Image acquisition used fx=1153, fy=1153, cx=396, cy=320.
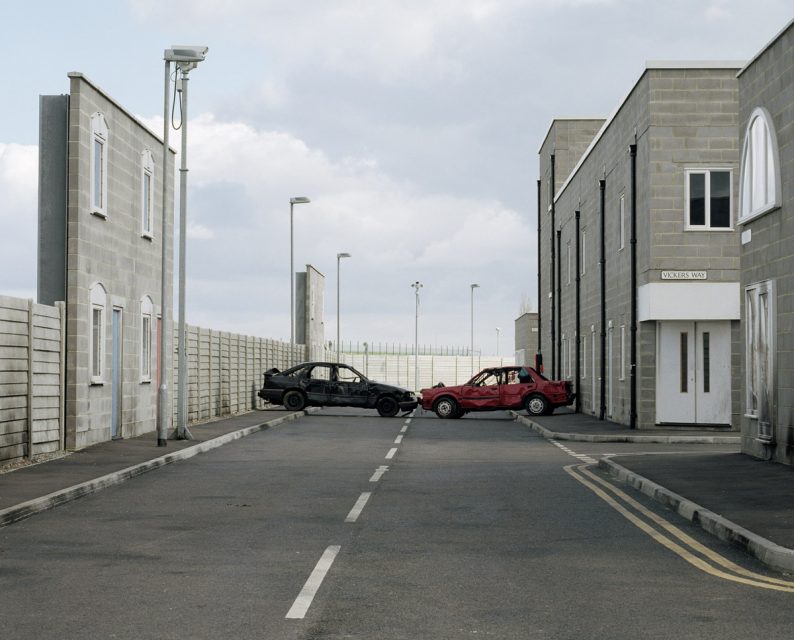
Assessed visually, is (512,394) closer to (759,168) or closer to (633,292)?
(633,292)

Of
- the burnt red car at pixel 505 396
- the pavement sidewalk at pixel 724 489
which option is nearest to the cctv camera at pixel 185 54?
the pavement sidewalk at pixel 724 489

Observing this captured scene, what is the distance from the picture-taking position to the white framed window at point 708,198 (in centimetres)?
2816

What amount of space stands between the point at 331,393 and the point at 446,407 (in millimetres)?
4240

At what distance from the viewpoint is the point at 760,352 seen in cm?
1970

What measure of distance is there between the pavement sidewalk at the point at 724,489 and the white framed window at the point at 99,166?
1087 centimetres

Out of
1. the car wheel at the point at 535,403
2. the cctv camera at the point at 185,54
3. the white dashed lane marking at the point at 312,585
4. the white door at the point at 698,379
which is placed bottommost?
the white dashed lane marking at the point at 312,585

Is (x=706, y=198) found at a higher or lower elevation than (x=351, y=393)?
higher

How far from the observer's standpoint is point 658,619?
7383 mm

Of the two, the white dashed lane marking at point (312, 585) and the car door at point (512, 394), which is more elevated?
the car door at point (512, 394)

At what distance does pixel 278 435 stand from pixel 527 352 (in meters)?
42.3

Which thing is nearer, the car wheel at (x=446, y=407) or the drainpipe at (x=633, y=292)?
the drainpipe at (x=633, y=292)

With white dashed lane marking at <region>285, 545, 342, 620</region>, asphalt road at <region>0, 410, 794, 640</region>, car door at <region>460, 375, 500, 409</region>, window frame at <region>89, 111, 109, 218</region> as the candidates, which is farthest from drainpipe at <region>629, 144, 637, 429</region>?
white dashed lane marking at <region>285, 545, 342, 620</region>

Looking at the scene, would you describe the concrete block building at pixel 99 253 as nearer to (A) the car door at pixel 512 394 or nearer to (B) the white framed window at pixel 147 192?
(B) the white framed window at pixel 147 192

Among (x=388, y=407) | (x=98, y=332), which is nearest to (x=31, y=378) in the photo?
(x=98, y=332)
